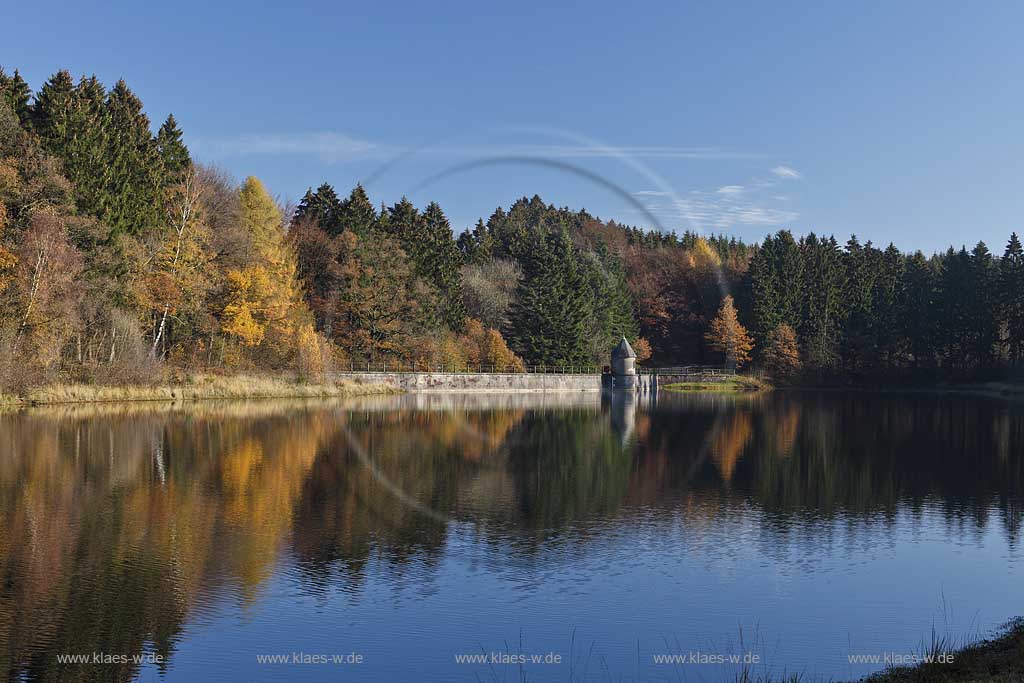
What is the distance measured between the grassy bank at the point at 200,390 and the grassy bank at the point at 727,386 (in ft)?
134

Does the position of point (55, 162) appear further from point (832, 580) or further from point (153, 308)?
point (832, 580)

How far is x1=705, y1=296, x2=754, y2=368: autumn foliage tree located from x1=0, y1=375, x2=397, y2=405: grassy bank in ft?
175

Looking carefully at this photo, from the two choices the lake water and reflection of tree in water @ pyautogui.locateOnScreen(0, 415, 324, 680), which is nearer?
the lake water

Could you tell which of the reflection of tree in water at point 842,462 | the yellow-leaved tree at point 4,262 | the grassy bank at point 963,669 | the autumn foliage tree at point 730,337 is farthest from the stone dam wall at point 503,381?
the grassy bank at point 963,669

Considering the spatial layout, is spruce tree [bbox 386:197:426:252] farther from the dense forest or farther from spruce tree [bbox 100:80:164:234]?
Answer: spruce tree [bbox 100:80:164:234]

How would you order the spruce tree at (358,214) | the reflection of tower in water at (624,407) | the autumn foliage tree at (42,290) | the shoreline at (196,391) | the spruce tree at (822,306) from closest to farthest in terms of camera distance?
1. the reflection of tower in water at (624,407)
2. the autumn foliage tree at (42,290)
3. the shoreline at (196,391)
4. the spruce tree at (358,214)
5. the spruce tree at (822,306)

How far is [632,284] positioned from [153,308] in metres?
87.1

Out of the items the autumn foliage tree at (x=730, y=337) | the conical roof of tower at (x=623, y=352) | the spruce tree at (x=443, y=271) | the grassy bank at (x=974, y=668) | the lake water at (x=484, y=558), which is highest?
the spruce tree at (x=443, y=271)

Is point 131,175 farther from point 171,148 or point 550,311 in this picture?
point 550,311

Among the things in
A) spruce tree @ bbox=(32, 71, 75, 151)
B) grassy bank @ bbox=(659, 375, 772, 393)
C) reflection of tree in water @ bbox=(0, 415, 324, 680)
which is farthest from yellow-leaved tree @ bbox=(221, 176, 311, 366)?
grassy bank @ bbox=(659, 375, 772, 393)

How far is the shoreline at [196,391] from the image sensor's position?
53562 millimetres

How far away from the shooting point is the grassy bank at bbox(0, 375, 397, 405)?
176ft

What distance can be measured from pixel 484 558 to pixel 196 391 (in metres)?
50.9

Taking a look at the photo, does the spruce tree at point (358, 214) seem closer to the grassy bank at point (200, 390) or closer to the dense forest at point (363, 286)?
the dense forest at point (363, 286)
